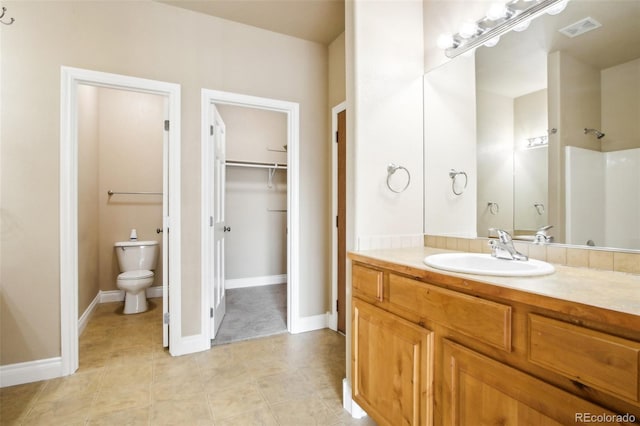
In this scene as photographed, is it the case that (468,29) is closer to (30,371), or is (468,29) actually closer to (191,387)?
(191,387)

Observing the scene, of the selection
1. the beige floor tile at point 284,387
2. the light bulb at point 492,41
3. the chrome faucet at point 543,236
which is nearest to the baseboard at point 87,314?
the beige floor tile at point 284,387

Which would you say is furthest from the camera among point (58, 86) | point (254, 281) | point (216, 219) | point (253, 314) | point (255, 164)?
point (254, 281)

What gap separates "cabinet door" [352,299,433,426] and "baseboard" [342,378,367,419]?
0.11 meters

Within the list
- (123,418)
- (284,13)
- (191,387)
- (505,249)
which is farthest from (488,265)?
(284,13)

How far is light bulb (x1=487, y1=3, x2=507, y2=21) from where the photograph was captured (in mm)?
1470

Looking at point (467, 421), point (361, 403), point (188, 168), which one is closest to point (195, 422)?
point (361, 403)

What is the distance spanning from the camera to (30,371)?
198 cm

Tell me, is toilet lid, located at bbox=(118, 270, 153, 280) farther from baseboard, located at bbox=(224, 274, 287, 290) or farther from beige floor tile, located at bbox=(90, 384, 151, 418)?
beige floor tile, located at bbox=(90, 384, 151, 418)

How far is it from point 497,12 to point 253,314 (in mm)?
3142

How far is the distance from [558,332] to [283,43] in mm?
2863

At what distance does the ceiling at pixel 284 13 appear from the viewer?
2311 millimetres

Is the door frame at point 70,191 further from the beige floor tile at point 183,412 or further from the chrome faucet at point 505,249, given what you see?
the chrome faucet at point 505,249

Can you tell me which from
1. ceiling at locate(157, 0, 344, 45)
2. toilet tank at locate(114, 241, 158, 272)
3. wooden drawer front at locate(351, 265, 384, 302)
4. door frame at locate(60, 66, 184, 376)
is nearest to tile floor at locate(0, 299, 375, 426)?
door frame at locate(60, 66, 184, 376)

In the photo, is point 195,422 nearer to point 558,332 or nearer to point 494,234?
point 558,332
